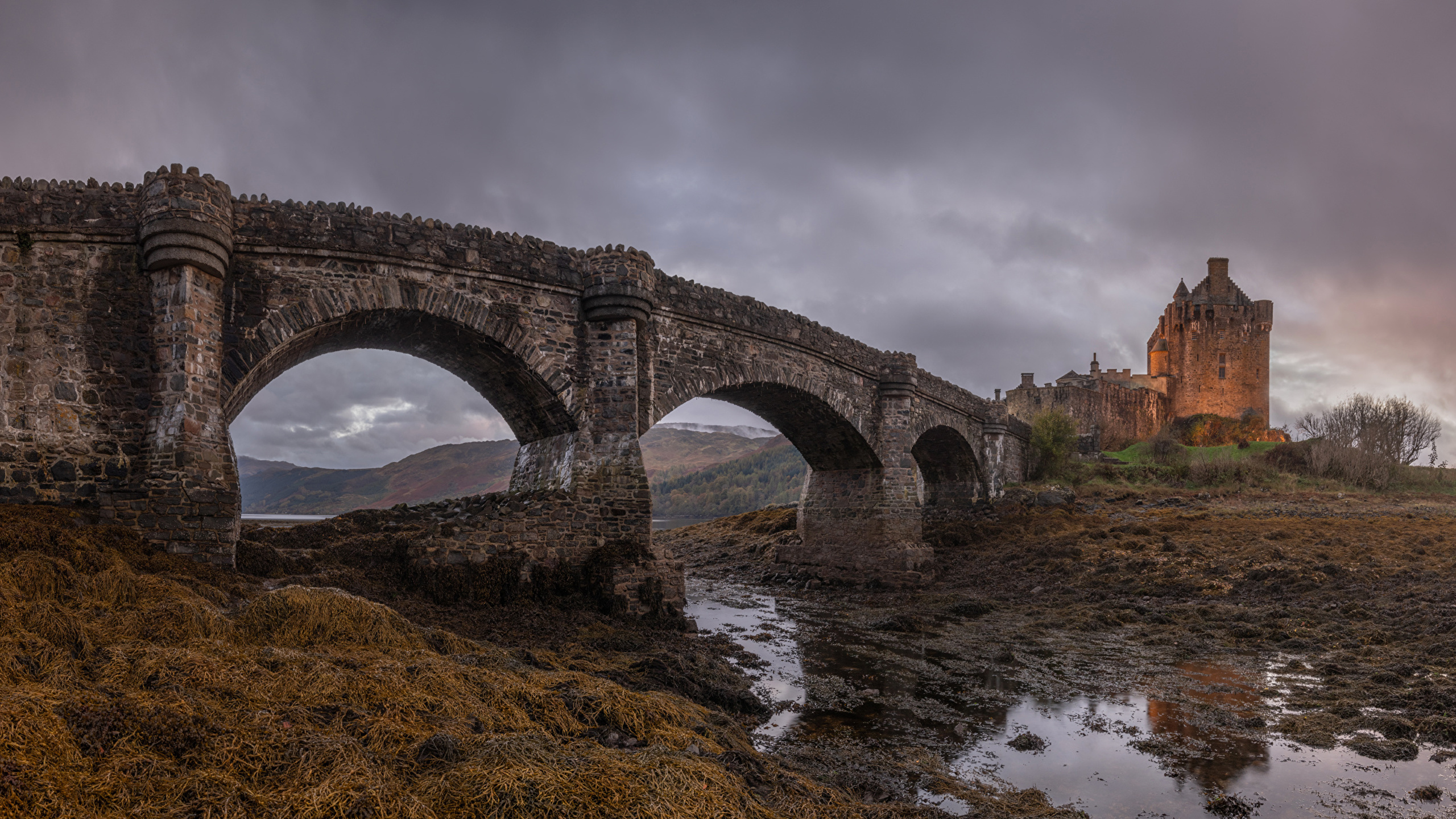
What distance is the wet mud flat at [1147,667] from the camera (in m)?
6.32

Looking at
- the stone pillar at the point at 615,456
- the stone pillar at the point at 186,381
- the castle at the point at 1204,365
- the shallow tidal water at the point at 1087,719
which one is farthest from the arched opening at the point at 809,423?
the castle at the point at 1204,365

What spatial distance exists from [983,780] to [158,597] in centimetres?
707

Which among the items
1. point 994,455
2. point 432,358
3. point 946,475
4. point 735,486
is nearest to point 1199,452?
point 994,455

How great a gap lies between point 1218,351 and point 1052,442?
2731 cm

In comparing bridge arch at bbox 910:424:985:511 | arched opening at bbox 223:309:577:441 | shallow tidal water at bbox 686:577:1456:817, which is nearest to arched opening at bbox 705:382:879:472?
arched opening at bbox 223:309:577:441

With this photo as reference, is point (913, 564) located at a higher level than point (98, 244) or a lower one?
lower

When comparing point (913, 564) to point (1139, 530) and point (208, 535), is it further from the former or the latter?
point (208, 535)

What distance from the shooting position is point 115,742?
11.4 feet

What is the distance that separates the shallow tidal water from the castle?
134 feet

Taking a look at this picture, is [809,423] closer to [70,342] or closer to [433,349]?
[433,349]

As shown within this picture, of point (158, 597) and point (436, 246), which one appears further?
point (436, 246)

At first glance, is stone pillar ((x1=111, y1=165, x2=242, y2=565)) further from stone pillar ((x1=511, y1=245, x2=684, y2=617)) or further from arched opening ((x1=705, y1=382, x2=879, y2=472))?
arched opening ((x1=705, y1=382, x2=879, y2=472))

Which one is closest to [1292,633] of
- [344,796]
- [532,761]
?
[532,761]

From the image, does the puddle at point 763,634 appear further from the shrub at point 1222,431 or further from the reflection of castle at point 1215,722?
the shrub at point 1222,431
